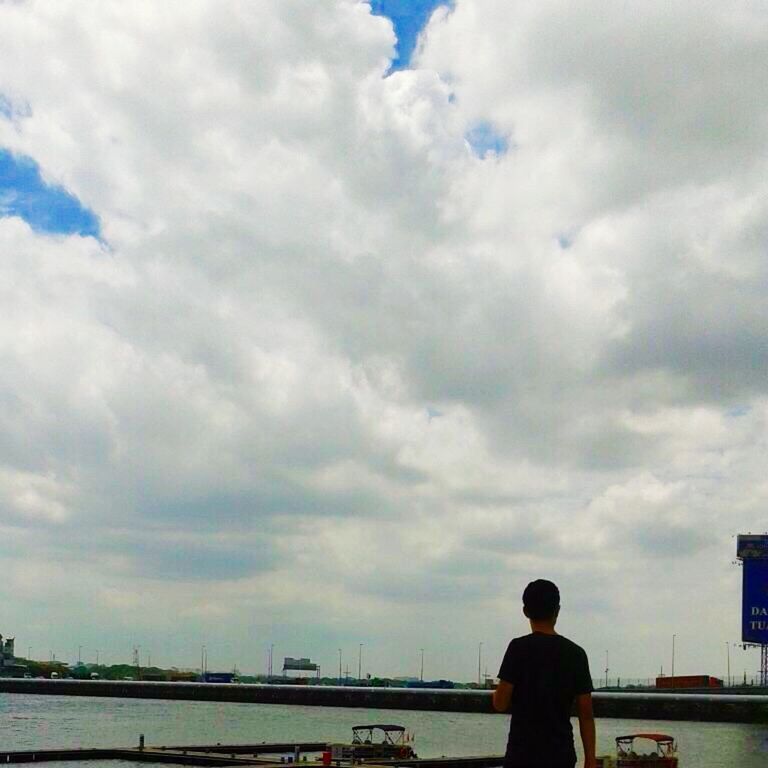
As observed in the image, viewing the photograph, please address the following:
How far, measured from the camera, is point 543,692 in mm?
7355

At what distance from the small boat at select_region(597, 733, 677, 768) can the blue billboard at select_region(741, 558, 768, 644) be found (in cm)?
6368

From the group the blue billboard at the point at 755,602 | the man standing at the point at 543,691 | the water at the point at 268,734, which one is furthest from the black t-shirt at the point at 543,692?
the blue billboard at the point at 755,602

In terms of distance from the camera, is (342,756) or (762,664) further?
(762,664)

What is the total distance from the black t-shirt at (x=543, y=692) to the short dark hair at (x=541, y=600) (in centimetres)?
14

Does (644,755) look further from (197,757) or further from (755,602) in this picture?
(755,602)

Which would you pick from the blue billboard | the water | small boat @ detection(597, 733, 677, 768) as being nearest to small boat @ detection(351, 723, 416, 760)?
small boat @ detection(597, 733, 677, 768)

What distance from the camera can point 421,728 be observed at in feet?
479

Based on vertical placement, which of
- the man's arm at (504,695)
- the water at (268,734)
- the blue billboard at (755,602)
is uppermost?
the blue billboard at (755,602)

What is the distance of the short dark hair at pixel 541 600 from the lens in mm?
7527

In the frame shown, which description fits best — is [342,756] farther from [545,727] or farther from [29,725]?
[29,725]

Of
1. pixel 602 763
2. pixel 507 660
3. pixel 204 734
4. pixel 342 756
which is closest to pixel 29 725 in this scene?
pixel 204 734

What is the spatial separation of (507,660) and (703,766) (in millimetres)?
88393

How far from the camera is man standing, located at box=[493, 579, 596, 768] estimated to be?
23.8ft

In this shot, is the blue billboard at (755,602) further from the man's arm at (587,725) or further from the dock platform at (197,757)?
the man's arm at (587,725)
